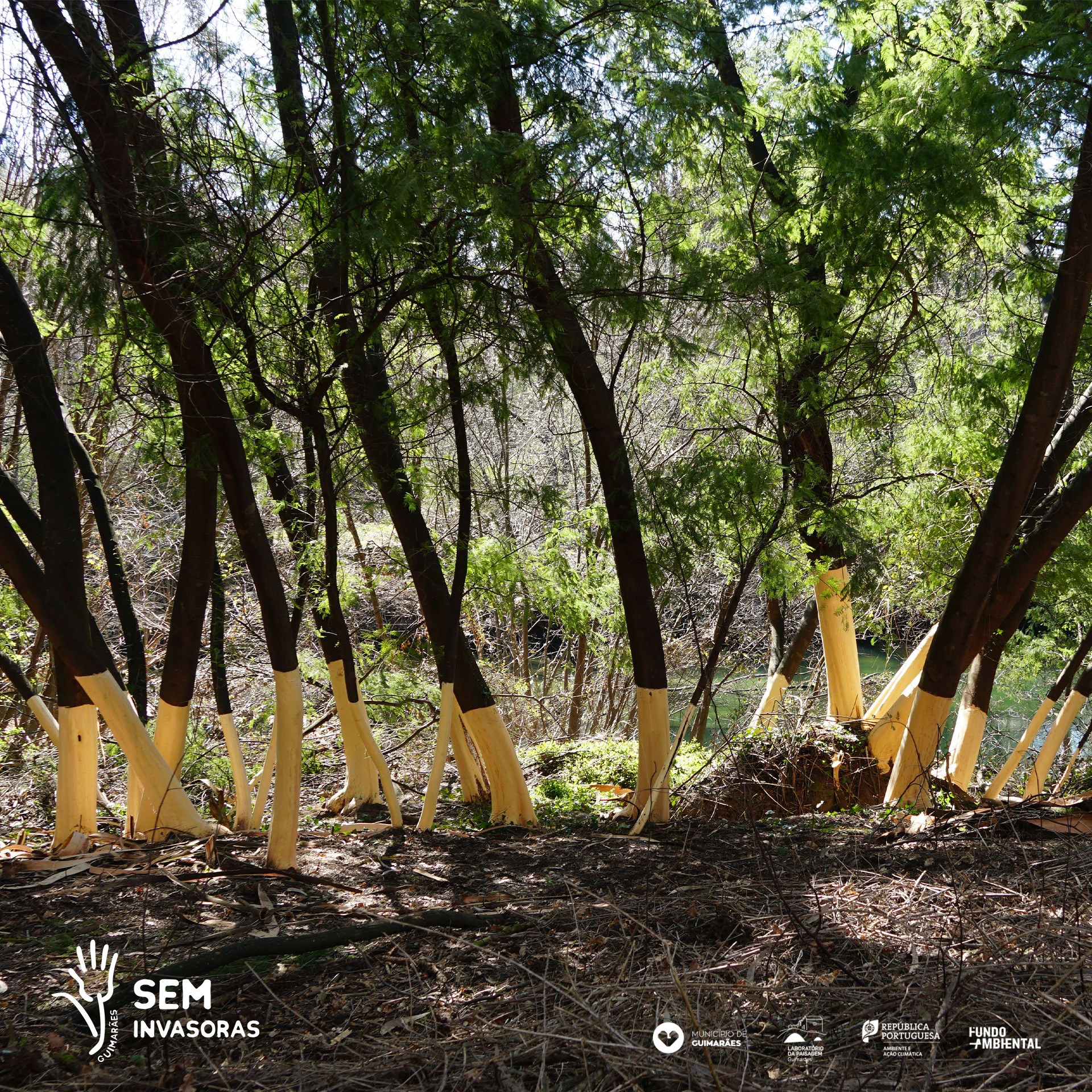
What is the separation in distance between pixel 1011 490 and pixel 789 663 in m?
4.21

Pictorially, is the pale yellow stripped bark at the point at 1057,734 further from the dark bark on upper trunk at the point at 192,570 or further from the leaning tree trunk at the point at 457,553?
the dark bark on upper trunk at the point at 192,570

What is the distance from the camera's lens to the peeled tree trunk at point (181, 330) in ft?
11.2

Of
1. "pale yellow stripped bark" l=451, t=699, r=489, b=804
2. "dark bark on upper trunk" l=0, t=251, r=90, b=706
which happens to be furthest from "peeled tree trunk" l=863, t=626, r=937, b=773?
"dark bark on upper trunk" l=0, t=251, r=90, b=706

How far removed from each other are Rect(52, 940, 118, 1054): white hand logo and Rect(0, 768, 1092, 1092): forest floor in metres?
0.03

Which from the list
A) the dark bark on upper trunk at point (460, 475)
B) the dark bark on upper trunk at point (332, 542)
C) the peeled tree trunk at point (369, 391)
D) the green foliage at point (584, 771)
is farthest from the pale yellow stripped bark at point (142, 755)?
the green foliage at point (584, 771)

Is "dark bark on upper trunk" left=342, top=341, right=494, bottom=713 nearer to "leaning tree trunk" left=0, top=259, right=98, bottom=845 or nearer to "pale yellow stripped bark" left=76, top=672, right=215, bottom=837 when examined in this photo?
"leaning tree trunk" left=0, top=259, right=98, bottom=845

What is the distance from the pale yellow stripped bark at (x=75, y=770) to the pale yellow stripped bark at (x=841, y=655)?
577 cm

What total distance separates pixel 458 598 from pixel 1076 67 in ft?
14.3

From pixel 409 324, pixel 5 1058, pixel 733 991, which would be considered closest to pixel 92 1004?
pixel 5 1058

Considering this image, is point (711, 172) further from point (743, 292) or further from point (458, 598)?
point (458, 598)

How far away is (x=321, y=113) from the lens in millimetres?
4066

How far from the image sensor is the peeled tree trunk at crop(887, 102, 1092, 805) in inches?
185

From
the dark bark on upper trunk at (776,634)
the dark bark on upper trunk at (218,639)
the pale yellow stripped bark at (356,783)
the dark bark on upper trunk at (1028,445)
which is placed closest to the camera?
the dark bark on upper trunk at (1028,445)

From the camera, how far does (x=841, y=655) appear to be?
786 cm
